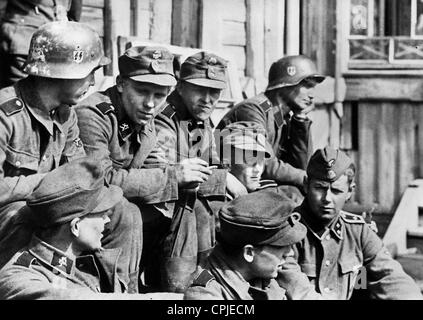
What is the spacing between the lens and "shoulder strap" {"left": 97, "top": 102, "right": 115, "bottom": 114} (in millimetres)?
6516

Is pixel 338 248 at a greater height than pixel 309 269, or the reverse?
pixel 338 248

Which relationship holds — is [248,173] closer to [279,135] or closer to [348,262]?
[348,262]

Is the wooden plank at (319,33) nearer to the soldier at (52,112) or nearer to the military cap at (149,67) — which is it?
the military cap at (149,67)

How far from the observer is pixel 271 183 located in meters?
7.72

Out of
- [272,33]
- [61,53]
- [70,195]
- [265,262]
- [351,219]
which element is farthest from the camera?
[272,33]

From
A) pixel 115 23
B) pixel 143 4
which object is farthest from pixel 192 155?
pixel 143 4

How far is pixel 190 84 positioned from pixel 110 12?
222cm

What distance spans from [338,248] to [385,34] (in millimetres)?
8685

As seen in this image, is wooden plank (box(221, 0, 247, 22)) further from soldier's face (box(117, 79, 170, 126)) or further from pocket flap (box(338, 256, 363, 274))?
pocket flap (box(338, 256, 363, 274))

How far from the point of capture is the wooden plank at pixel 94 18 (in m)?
9.15

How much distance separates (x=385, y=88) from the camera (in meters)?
13.1

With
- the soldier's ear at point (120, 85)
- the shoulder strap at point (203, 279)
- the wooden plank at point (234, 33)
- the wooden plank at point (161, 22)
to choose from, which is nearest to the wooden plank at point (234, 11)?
the wooden plank at point (234, 33)

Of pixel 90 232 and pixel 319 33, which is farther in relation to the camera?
pixel 319 33

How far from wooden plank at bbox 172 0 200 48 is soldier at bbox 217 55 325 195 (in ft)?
3.82
